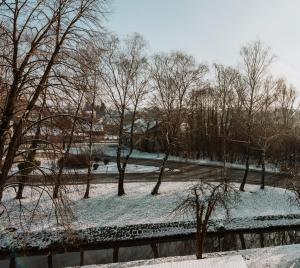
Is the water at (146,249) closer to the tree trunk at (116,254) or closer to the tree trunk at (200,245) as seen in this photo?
the tree trunk at (116,254)

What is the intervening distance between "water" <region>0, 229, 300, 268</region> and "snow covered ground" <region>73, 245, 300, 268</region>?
9.66ft

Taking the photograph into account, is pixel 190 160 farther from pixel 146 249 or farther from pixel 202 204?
pixel 202 204

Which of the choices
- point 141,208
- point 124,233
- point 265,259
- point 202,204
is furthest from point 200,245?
point 141,208

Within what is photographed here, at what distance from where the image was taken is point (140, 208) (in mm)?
22719

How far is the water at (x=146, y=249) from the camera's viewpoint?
17.0m

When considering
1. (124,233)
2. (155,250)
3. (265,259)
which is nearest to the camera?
(265,259)

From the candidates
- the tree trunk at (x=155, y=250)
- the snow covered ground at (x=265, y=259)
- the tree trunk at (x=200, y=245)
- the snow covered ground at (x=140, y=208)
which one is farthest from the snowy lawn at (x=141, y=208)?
the tree trunk at (x=200, y=245)

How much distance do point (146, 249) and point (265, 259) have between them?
6.60 m

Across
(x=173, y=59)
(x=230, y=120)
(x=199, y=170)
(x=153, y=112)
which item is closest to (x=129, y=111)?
(x=153, y=112)

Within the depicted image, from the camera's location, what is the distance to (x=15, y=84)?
302 inches

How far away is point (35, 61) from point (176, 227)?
15.2 meters

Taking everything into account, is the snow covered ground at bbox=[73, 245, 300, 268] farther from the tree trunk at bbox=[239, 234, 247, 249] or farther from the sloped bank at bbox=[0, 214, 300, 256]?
the tree trunk at bbox=[239, 234, 247, 249]

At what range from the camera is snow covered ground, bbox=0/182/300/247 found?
20281 mm

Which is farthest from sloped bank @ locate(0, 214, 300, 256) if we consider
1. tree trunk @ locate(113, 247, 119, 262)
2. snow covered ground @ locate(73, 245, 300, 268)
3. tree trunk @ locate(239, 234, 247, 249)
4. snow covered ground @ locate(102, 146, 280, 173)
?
snow covered ground @ locate(102, 146, 280, 173)
